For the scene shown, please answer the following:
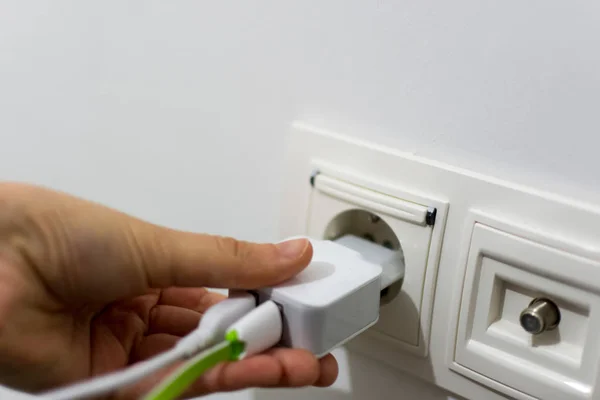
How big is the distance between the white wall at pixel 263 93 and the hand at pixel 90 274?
97mm

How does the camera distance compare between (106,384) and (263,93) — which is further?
(263,93)

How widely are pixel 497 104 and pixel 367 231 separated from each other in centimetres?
13

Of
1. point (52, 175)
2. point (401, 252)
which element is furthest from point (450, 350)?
point (52, 175)

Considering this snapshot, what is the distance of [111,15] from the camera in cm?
49

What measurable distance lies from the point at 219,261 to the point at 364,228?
113 mm

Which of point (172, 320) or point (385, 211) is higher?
point (385, 211)

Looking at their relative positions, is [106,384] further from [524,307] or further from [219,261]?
[524,307]

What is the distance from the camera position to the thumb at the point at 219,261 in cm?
34

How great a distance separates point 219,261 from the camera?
34cm

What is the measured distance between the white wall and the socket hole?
1.9 inches

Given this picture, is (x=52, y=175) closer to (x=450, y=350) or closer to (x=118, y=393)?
(x=118, y=393)

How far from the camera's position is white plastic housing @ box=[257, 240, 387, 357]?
0.32m

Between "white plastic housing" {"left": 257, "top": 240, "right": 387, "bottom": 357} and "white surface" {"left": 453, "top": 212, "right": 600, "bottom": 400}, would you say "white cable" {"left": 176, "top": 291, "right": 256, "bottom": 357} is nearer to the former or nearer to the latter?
"white plastic housing" {"left": 257, "top": 240, "right": 387, "bottom": 357}

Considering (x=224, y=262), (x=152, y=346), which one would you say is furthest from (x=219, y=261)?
(x=152, y=346)
